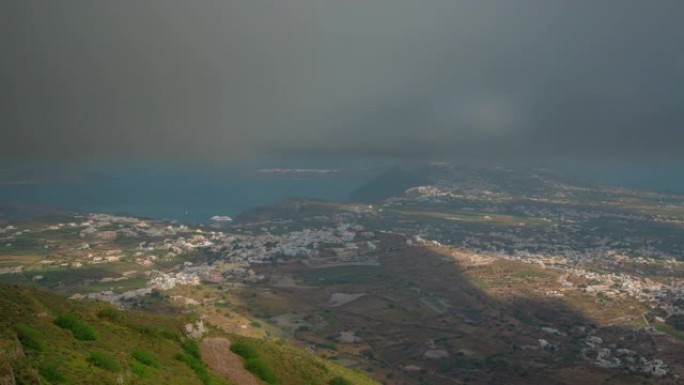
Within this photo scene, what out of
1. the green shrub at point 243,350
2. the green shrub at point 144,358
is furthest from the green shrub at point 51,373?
the green shrub at point 243,350

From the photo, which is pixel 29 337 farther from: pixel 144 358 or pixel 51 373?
pixel 144 358

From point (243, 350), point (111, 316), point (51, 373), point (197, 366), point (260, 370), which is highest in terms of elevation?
point (51, 373)

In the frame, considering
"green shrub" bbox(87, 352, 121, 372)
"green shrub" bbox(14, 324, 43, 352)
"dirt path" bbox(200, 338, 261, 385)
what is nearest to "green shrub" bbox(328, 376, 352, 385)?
"dirt path" bbox(200, 338, 261, 385)

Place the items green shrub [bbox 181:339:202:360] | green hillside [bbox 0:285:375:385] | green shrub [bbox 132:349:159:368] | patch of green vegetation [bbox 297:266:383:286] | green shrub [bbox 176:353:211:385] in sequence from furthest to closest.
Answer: patch of green vegetation [bbox 297:266:383:286] → green shrub [bbox 181:339:202:360] → green shrub [bbox 176:353:211:385] → green shrub [bbox 132:349:159:368] → green hillside [bbox 0:285:375:385]

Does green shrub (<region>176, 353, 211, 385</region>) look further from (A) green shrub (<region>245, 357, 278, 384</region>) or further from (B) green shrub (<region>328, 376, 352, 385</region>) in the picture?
(B) green shrub (<region>328, 376, 352, 385</region>)

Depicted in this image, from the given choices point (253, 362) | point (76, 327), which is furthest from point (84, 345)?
point (253, 362)

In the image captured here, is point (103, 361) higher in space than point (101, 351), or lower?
higher
